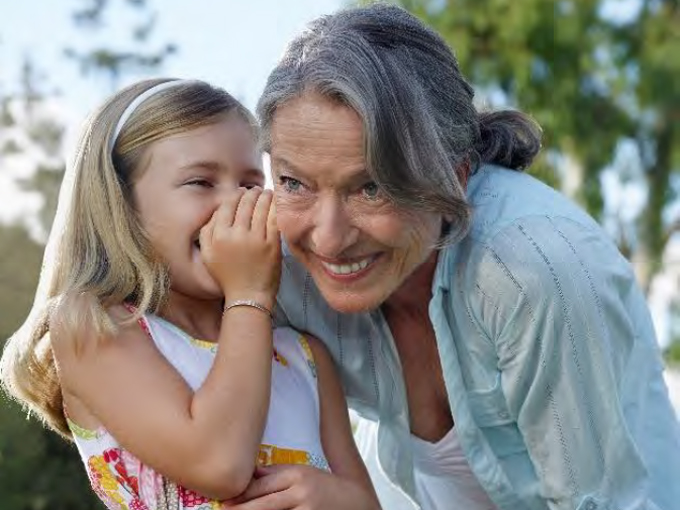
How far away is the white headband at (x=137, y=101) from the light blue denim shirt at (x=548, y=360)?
0.53 m

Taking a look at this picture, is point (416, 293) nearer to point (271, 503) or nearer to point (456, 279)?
point (456, 279)

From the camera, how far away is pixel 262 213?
2.92m

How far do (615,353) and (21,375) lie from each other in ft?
4.71

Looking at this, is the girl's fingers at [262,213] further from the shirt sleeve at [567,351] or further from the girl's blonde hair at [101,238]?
the shirt sleeve at [567,351]

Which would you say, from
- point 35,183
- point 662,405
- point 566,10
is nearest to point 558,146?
point 566,10

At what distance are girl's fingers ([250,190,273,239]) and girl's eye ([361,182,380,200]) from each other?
34 centimetres

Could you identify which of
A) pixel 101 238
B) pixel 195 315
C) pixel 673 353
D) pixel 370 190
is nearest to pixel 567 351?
pixel 370 190

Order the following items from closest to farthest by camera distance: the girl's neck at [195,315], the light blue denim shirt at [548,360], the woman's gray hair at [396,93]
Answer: the woman's gray hair at [396,93]
the light blue denim shirt at [548,360]
the girl's neck at [195,315]

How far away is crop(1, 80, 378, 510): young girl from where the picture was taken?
8.91ft

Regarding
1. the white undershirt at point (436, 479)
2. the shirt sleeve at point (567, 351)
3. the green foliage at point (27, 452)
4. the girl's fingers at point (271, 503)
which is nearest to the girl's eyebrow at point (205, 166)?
the shirt sleeve at point (567, 351)

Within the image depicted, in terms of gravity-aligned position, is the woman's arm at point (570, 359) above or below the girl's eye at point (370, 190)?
below

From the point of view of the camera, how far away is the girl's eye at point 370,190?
2.67m

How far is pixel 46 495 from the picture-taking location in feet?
20.1

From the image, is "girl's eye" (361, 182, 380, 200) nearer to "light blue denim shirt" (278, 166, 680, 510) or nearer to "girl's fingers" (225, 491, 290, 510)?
"light blue denim shirt" (278, 166, 680, 510)
